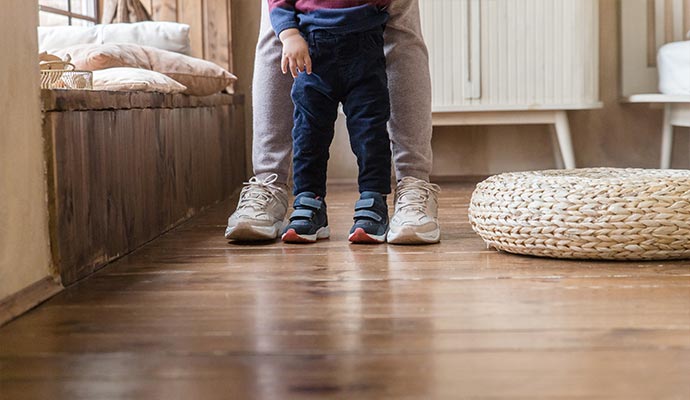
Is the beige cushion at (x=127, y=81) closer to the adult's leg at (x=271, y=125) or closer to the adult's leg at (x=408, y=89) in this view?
the adult's leg at (x=271, y=125)

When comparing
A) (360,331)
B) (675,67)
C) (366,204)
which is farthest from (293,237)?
(675,67)

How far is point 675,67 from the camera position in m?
2.56

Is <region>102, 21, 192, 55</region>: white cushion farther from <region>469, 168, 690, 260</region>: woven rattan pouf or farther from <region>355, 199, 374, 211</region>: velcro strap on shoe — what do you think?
<region>469, 168, 690, 260</region>: woven rattan pouf

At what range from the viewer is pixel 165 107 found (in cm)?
183

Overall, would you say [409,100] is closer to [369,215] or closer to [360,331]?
[369,215]

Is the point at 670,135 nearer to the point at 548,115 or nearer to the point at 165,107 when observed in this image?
the point at 548,115

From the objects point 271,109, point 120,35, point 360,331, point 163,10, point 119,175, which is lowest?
point 360,331

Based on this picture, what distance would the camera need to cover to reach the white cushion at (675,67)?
251 cm

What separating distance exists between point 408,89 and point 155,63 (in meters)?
0.64

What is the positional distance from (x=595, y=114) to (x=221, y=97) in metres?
1.24

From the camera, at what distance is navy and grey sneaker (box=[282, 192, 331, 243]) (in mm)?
1584

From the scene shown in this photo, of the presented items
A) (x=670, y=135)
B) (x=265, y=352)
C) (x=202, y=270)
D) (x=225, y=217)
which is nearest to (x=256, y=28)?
(x=225, y=217)

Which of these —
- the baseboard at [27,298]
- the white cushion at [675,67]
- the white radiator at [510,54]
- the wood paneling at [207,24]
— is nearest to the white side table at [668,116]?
the white cushion at [675,67]

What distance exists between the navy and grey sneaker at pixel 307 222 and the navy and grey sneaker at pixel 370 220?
7 centimetres
